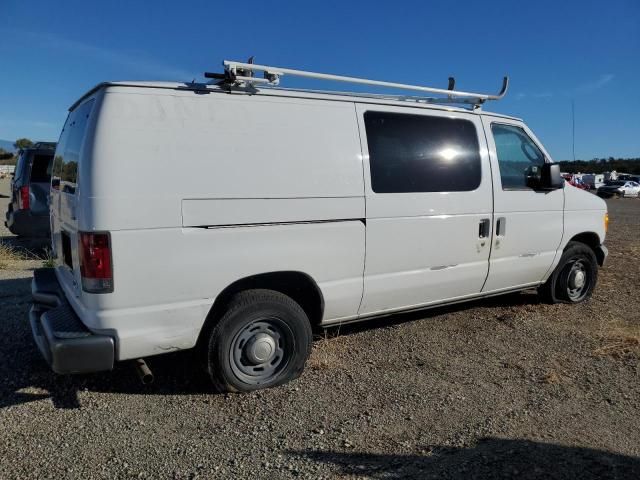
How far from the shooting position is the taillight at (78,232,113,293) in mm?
3176

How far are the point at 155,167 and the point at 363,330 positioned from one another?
2773 millimetres

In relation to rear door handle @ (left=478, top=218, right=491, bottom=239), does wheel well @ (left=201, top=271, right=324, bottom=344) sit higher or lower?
lower

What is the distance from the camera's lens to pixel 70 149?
3.88 meters

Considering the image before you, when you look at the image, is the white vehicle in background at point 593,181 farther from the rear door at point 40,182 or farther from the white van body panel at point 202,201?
the white van body panel at point 202,201

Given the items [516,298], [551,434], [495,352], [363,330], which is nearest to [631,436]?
[551,434]

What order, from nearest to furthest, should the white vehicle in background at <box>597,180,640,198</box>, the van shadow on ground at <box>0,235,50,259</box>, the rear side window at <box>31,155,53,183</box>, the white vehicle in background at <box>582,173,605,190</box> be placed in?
the rear side window at <box>31,155,53,183</box>, the van shadow on ground at <box>0,235,50,259</box>, the white vehicle in background at <box>597,180,640,198</box>, the white vehicle in background at <box>582,173,605,190</box>

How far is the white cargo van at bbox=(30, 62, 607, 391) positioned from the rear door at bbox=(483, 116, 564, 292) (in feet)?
0.08

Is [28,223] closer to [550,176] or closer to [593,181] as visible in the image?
[550,176]

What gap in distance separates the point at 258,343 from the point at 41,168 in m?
7.14

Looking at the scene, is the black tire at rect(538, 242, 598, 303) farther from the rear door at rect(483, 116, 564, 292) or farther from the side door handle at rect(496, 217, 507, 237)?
the side door handle at rect(496, 217, 507, 237)

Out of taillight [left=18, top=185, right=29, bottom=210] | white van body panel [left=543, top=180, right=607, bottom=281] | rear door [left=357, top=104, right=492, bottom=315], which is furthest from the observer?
taillight [left=18, top=185, right=29, bottom=210]

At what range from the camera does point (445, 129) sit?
472 cm

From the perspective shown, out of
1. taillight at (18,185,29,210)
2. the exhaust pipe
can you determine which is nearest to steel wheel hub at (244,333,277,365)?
the exhaust pipe

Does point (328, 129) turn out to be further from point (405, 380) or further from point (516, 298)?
point (516, 298)
